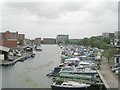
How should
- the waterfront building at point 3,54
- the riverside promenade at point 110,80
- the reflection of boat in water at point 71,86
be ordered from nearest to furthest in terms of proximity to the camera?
1. the riverside promenade at point 110,80
2. the reflection of boat in water at point 71,86
3. the waterfront building at point 3,54

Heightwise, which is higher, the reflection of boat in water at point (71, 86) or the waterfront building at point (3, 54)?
the waterfront building at point (3, 54)

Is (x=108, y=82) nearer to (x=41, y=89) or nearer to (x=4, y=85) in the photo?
(x=41, y=89)

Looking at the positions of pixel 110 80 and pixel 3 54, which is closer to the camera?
pixel 110 80

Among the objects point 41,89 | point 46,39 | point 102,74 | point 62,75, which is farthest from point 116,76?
point 46,39

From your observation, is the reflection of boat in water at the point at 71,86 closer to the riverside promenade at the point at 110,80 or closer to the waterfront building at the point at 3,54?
the riverside promenade at the point at 110,80

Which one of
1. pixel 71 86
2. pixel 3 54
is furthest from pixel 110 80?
pixel 3 54

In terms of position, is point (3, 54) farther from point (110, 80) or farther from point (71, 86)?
point (110, 80)

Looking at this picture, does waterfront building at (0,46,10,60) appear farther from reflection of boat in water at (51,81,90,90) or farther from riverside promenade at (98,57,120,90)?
reflection of boat in water at (51,81,90,90)

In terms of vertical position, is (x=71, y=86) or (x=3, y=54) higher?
(x=3, y=54)

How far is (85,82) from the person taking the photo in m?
15.2

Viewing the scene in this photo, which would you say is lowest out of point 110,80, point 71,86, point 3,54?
point 71,86

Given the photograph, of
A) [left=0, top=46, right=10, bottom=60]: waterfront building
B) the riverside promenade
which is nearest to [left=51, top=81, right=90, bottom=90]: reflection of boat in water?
the riverside promenade

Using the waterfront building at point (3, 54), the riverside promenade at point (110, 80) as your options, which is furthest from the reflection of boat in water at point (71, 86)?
the waterfront building at point (3, 54)

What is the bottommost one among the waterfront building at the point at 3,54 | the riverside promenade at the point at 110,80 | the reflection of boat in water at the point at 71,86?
the reflection of boat in water at the point at 71,86
